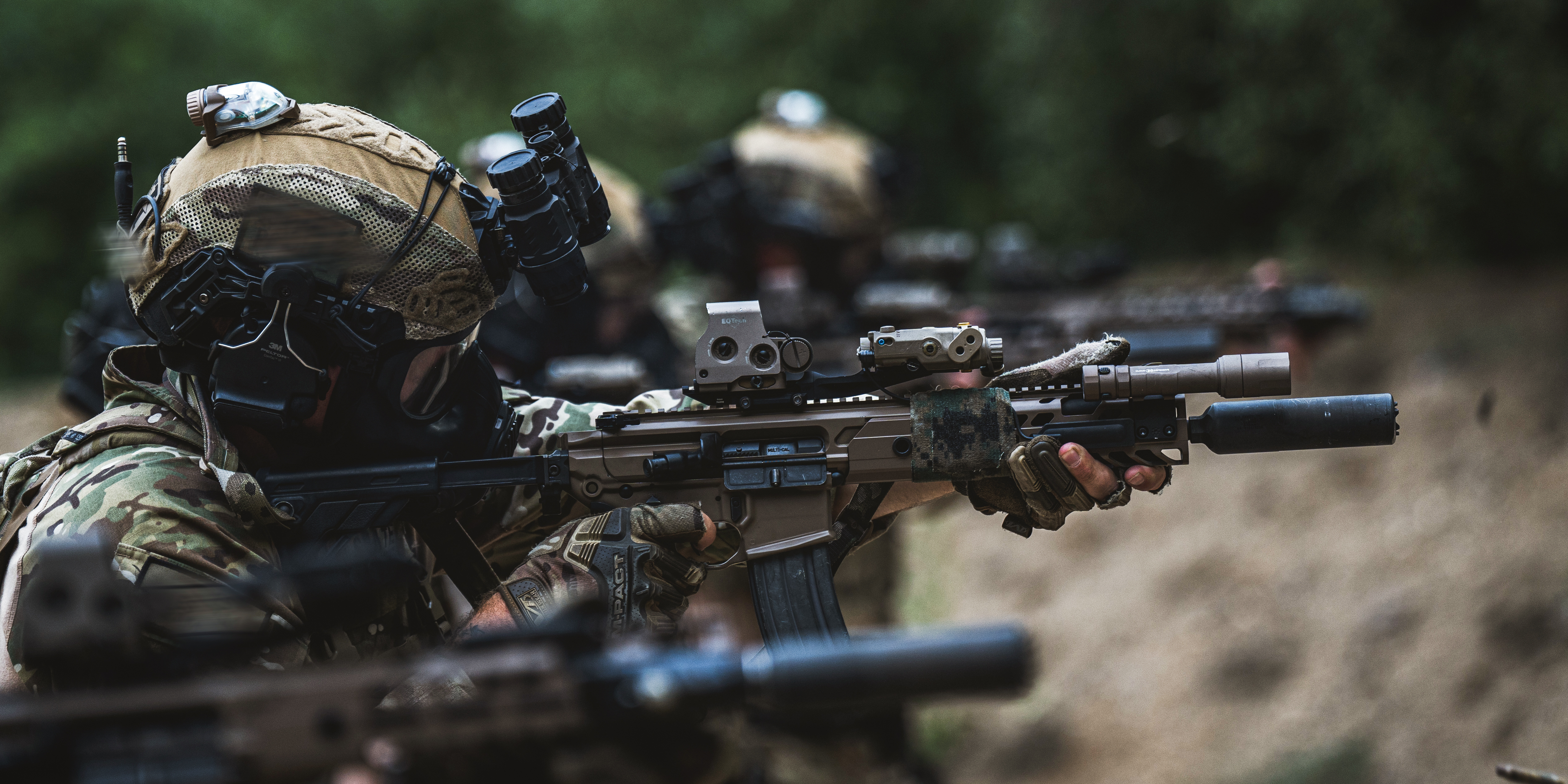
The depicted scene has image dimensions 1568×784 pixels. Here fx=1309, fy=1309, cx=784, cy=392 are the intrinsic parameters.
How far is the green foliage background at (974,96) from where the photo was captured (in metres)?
8.28

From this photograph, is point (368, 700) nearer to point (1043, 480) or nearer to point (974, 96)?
point (1043, 480)

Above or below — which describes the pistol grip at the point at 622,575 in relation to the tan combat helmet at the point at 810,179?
above

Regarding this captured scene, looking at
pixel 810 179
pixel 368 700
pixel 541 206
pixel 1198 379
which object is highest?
pixel 541 206

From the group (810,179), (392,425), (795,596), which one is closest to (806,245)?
(810,179)

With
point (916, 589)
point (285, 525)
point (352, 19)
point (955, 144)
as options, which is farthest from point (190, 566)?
point (352, 19)

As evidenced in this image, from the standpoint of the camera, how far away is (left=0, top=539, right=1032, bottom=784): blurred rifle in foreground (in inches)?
70.3

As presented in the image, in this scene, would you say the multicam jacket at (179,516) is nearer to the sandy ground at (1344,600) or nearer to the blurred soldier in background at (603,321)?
the blurred soldier in background at (603,321)

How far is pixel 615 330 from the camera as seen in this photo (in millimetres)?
8133

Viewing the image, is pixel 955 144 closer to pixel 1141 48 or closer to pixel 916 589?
pixel 1141 48

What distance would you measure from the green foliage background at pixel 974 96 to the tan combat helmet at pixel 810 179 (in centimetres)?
307

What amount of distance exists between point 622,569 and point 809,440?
57 centimetres

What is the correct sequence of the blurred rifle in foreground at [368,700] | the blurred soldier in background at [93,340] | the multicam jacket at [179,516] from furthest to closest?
the blurred soldier in background at [93,340]
the multicam jacket at [179,516]
the blurred rifle in foreground at [368,700]

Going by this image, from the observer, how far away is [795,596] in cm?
327

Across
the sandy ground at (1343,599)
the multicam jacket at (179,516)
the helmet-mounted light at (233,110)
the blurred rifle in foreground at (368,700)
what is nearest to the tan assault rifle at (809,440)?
the multicam jacket at (179,516)
